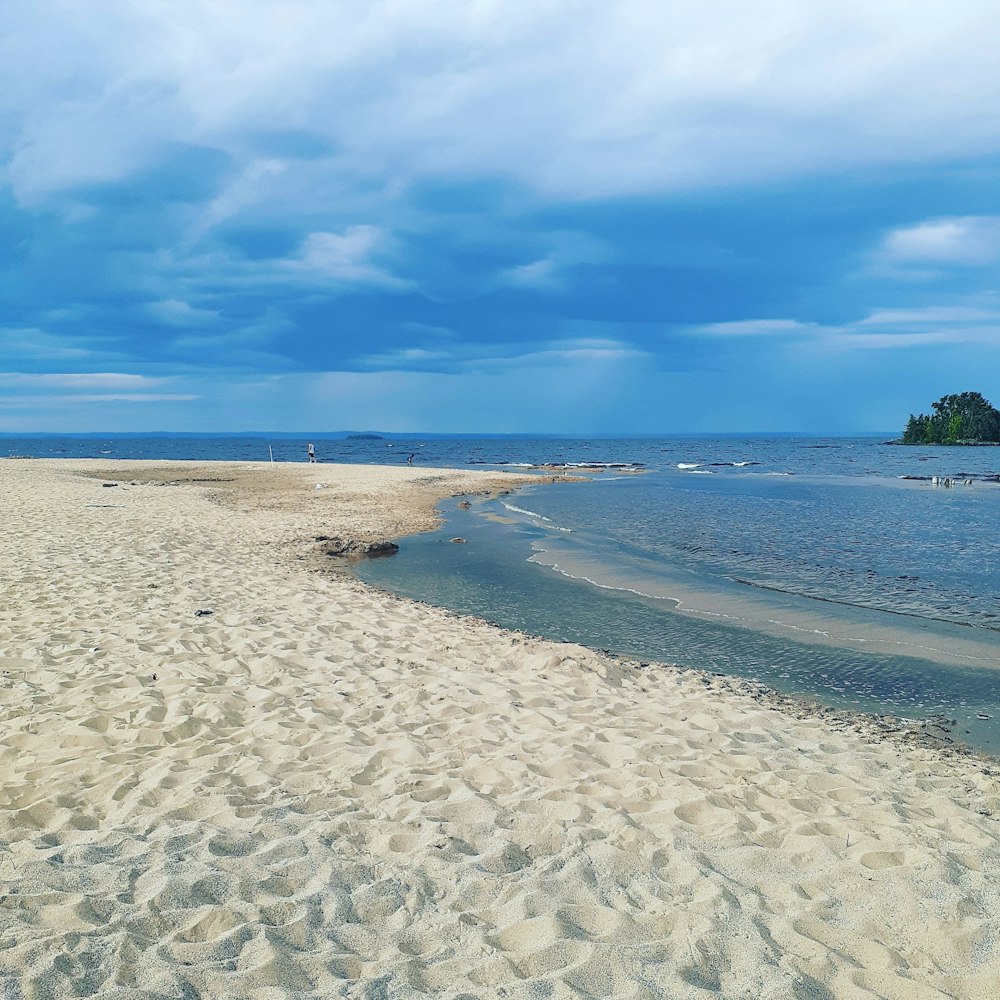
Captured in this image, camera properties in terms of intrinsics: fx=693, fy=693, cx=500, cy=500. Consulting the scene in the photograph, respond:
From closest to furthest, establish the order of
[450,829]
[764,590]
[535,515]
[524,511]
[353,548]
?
[450,829], [764,590], [353,548], [535,515], [524,511]

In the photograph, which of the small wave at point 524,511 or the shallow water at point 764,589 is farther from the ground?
the small wave at point 524,511

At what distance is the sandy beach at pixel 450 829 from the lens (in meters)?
3.41

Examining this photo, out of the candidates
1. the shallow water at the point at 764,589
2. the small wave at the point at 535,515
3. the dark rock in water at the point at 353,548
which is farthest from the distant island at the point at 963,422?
the dark rock in water at the point at 353,548

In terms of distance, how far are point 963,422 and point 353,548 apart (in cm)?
13842

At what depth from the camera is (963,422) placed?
124188 mm

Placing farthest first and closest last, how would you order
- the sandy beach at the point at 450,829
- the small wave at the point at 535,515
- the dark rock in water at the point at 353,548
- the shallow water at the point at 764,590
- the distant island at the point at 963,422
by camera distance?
1. the distant island at the point at 963,422
2. the small wave at the point at 535,515
3. the dark rock in water at the point at 353,548
4. the shallow water at the point at 764,590
5. the sandy beach at the point at 450,829

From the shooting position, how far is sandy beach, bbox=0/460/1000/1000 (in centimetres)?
341

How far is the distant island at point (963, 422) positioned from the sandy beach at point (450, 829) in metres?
141

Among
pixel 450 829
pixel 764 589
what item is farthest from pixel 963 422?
pixel 450 829

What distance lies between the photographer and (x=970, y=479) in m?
50.1

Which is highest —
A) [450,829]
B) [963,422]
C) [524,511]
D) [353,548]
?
[963,422]

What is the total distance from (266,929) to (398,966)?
2.43 feet

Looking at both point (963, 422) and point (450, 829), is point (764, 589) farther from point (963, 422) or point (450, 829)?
point (963, 422)

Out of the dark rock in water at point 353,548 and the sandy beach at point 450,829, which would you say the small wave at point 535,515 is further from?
the sandy beach at point 450,829
